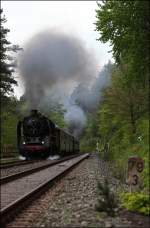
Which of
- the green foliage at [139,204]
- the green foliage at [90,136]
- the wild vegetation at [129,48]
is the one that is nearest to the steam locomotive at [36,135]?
the wild vegetation at [129,48]

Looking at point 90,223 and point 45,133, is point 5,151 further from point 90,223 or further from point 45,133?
point 90,223

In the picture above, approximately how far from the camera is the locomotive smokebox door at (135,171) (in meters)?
11.8

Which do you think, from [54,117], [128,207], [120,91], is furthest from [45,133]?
[54,117]

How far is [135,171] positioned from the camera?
468 inches

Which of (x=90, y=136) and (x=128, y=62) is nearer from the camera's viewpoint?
(x=128, y=62)

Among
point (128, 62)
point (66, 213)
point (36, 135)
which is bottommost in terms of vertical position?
point (66, 213)

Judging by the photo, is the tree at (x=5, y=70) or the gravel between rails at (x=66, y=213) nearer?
the gravel between rails at (x=66, y=213)

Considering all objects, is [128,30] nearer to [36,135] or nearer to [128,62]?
[128,62]

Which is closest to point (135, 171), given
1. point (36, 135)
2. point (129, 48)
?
point (129, 48)

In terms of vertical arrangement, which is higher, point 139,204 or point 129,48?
point 129,48

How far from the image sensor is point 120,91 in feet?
121

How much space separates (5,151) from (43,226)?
43.9 metres

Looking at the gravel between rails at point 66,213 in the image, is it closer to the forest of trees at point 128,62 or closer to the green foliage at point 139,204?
the green foliage at point 139,204

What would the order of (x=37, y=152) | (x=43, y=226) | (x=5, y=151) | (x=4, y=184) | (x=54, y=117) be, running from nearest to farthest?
1. (x=43, y=226)
2. (x=4, y=184)
3. (x=37, y=152)
4. (x=5, y=151)
5. (x=54, y=117)
